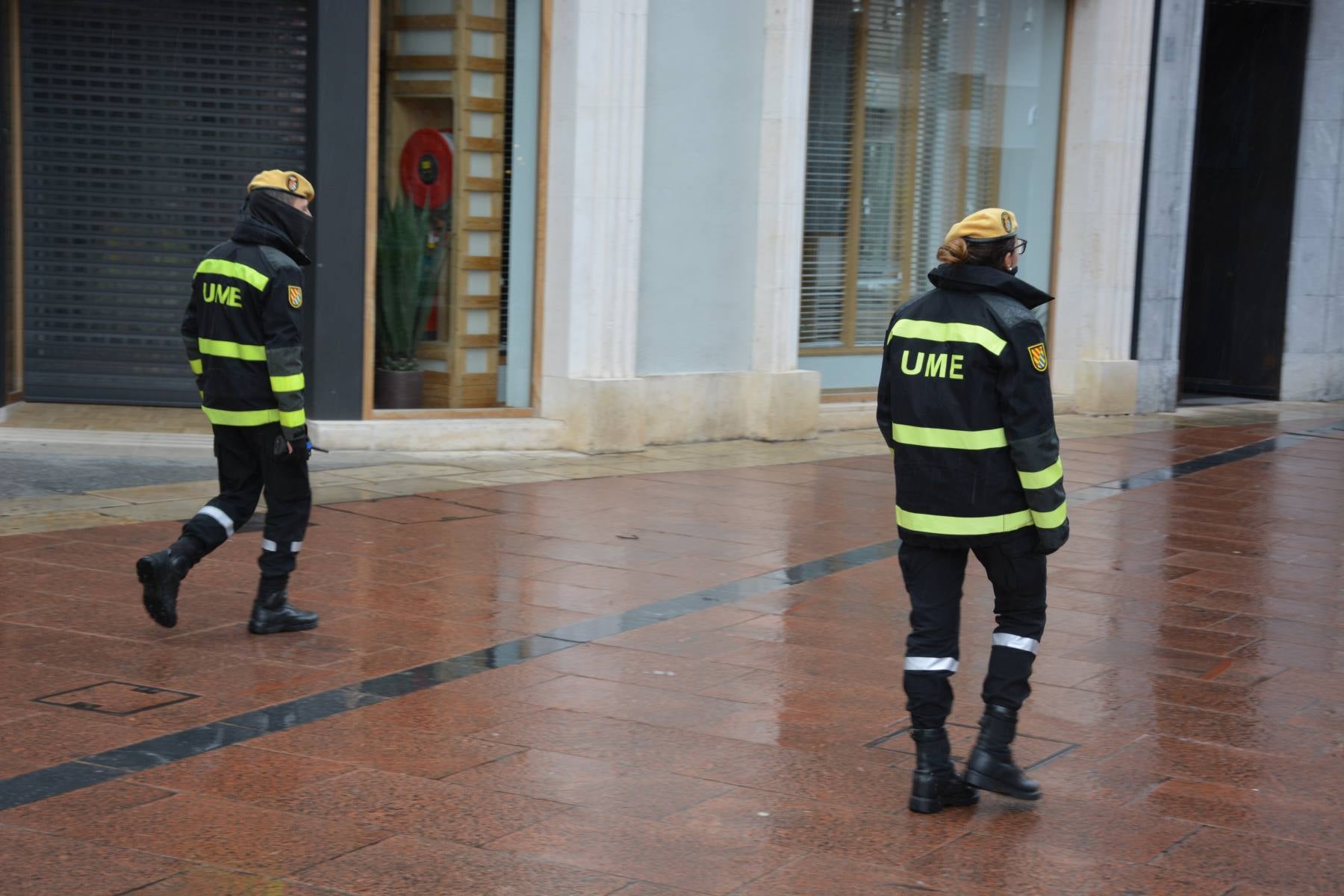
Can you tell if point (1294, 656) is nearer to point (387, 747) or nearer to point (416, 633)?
point (416, 633)

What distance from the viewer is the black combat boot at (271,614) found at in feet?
21.6

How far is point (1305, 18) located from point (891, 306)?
21.1 ft

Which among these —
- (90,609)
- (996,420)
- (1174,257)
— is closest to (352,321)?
(90,609)

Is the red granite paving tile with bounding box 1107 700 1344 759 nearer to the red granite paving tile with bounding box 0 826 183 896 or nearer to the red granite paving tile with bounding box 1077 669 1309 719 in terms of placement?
the red granite paving tile with bounding box 1077 669 1309 719

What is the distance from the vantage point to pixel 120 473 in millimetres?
10305

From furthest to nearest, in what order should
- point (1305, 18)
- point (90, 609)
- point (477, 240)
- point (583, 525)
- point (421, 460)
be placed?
1. point (1305, 18)
2. point (477, 240)
3. point (421, 460)
4. point (583, 525)
5. point (90, 609)

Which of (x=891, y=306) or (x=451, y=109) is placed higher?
(x=451, y=109)

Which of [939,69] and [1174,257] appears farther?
[1174,257]

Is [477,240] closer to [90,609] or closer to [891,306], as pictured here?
A: [891,306]

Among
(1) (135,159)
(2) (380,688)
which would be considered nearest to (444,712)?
(2) (380,688)

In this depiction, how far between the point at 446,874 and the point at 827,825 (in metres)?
1.12

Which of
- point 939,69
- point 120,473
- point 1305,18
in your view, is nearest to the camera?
point 120,473

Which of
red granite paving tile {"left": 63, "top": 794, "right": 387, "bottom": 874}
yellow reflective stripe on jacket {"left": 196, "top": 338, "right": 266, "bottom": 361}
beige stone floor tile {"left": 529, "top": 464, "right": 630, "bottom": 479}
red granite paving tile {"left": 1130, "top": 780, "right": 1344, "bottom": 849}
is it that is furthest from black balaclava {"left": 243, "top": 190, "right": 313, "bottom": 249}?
beige stone floor tile {"left": 529, "top": 464, "right": 630, "bottom": 479}

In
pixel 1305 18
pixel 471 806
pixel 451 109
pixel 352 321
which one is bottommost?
pixel 471 806
